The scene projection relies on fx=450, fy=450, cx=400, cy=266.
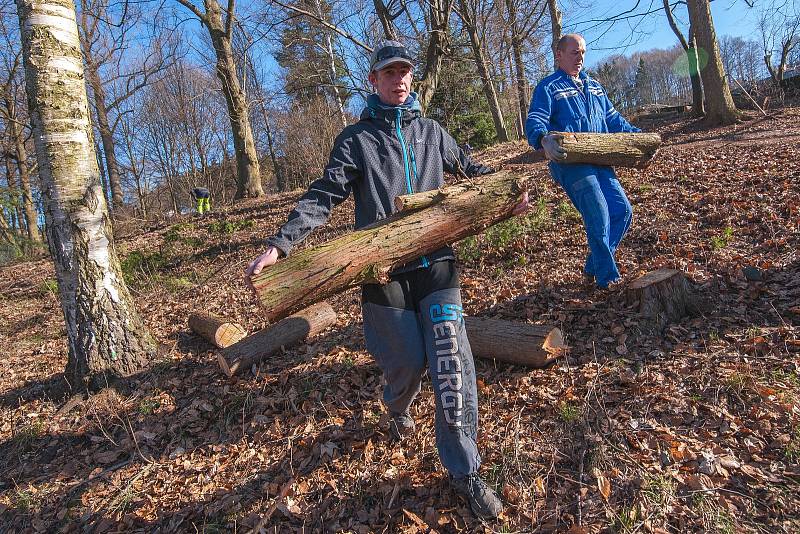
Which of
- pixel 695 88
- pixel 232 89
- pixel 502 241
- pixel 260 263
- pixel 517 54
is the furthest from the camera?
pixel 517 54

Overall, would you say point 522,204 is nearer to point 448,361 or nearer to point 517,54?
point 448,361

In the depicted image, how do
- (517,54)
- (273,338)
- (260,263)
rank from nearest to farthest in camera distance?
(260,263) → (273,338) → (517,54)

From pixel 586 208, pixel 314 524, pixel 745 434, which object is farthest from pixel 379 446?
pixel 586 208

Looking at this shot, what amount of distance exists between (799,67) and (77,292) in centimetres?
2454

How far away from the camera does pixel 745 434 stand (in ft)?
8.14

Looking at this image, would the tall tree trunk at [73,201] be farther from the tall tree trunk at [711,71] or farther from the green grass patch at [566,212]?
the tall tree trunk at [711,71]

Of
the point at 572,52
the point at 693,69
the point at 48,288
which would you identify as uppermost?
the point at 693,69

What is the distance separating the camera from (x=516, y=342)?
341 centimetres

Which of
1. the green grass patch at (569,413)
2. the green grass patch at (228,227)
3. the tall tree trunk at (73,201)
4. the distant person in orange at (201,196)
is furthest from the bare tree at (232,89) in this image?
the green grass patch at (569,413)

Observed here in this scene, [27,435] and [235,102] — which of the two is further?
[235,102]

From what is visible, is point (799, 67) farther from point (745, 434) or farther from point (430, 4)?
point (745, 434)

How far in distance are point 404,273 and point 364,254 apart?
257mm

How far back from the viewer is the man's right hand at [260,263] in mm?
2229

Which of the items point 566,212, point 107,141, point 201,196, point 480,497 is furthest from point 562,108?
point 107,141
